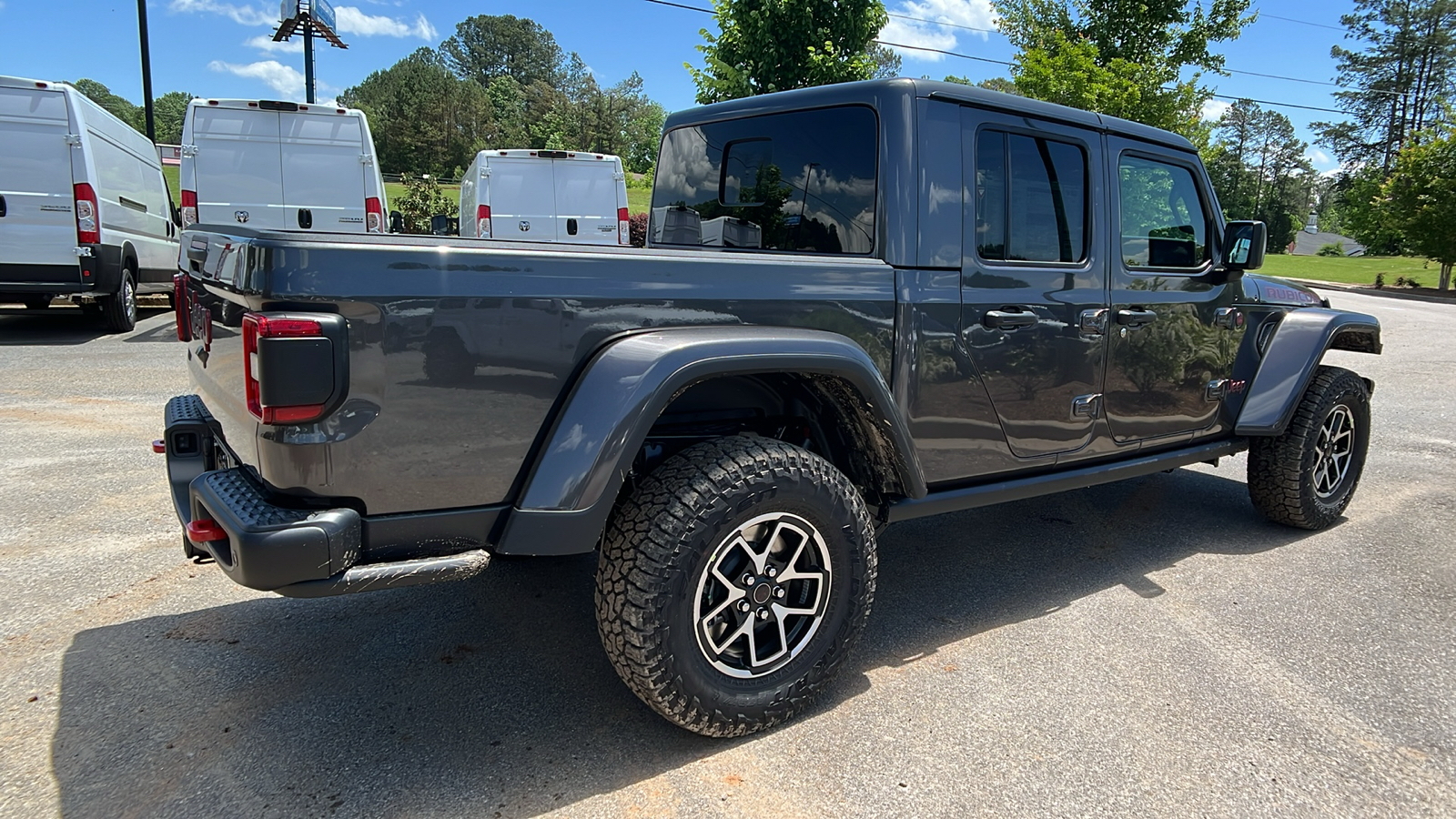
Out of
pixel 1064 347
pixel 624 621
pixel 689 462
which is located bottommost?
pixel 624 621

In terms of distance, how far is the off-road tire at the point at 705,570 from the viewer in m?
2.34

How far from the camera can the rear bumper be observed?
201 centimetres

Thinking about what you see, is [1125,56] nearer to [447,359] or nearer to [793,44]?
[793,44]

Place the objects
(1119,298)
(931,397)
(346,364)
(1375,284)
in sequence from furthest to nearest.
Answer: (1375,284), (1119,298), (931,397), (346,364)

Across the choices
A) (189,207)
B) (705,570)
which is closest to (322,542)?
(705,570)

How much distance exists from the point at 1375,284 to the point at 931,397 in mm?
36604

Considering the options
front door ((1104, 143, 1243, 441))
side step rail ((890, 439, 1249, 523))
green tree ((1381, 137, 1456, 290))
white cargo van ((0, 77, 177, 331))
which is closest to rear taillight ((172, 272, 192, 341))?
side step rail ((890, 439, 1249, 523))

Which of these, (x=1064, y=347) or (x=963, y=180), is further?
(x=1064, y=347)

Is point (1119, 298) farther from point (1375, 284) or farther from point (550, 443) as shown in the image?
point (1375, 284)

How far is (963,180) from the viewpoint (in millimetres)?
3084

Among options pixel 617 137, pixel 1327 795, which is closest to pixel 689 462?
pixel 1327 795

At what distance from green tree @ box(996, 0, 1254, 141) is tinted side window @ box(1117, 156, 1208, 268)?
13.4m

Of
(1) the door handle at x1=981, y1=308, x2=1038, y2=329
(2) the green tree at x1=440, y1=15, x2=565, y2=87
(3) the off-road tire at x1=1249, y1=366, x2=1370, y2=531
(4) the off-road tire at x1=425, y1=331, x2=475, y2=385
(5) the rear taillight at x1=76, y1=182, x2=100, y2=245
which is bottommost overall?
(3) the off-road tire at x1=1249, y1=366, x2=1370, y2=531

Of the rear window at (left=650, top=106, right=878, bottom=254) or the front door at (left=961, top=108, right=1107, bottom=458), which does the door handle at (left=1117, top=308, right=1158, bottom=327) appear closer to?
the front door at (left=961, top=108, right=1107, bottom=458)
